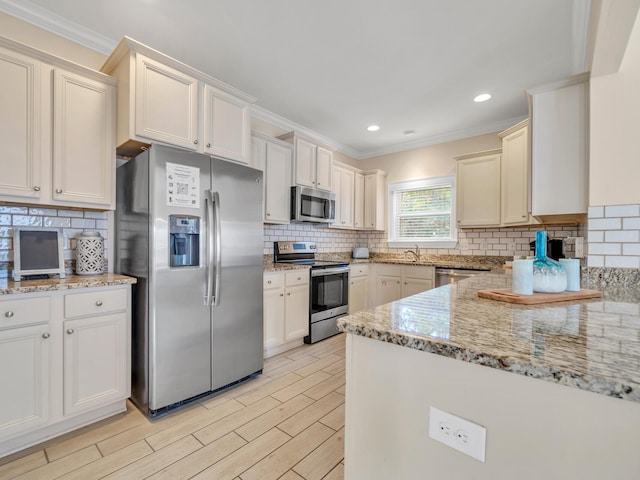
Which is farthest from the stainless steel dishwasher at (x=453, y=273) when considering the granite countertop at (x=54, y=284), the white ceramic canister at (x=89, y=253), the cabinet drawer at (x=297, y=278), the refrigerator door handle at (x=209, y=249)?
the white ceramic canister at (x=89, y=253)

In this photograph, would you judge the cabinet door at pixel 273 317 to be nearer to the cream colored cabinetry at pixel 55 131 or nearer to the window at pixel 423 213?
the cream colored cabinetry at pixel 55 131

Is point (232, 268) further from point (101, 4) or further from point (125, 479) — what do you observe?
point (101, 4)

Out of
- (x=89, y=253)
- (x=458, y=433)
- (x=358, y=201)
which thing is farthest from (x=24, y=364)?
(x=358, y=201)

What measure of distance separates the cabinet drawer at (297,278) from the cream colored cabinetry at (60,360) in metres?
1.46

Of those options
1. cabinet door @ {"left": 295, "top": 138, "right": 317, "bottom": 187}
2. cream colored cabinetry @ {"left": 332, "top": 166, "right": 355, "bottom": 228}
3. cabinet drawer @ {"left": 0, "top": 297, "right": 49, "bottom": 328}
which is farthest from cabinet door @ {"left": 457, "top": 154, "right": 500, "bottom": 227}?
cabinet drawer @ {"left": 0, "top": 297, "right": 49, "bottom": 328}

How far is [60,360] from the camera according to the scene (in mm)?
1726

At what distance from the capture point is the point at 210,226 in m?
2.18

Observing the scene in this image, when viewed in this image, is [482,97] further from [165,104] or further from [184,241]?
[184,241]

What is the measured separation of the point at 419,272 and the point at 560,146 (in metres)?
2.30

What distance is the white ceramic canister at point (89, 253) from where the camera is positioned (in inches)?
83.0

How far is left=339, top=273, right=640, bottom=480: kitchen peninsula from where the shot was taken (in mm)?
511

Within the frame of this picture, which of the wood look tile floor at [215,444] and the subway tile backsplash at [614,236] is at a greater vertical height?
the subway tile backsplash at [614,236]

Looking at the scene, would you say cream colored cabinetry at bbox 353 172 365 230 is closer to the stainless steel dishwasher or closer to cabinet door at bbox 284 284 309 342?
the stainless steel dishwasher

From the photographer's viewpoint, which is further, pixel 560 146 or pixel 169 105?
pixel 169 105
